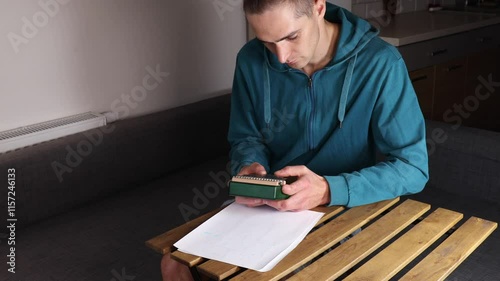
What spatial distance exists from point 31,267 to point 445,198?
4.84 ft

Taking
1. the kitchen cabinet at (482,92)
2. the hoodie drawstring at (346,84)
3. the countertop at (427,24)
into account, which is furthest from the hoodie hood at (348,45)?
the kitchen cabinet at (482,92)

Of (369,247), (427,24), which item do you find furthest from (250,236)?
(427,24)

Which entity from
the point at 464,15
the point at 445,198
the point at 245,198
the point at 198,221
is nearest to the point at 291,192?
the point at 245,198

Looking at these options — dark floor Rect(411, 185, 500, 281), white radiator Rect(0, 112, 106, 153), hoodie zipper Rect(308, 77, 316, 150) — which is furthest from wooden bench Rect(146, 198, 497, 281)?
white radiator Rect(0, 112, 106, 153)

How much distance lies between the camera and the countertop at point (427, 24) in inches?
112

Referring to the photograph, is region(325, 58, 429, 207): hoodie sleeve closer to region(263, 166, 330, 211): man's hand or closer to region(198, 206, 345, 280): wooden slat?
region(263, 166, 330, 211): man's hand

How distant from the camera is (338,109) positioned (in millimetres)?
1382

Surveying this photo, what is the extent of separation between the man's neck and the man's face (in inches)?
3.2

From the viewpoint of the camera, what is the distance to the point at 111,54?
2217 millimetres

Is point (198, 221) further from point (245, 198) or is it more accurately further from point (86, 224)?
point (86, 224)

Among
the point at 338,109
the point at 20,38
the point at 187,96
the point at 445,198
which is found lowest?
the point at 445,198

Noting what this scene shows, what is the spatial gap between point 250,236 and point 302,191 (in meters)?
0.15

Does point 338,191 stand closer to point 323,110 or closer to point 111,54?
point 323,110

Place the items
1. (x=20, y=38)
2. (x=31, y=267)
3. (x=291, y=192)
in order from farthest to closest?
(x=20, y=38) → (x=31, y=267) → (x=291, y=192)
